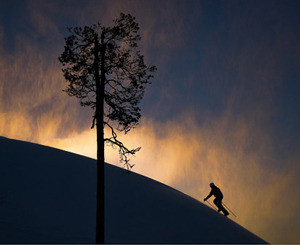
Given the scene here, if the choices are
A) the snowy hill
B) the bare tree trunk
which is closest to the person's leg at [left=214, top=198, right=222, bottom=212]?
the snowy hill

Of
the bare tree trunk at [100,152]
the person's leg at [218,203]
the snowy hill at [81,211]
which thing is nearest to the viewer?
the bare tree trunk at [100,152]

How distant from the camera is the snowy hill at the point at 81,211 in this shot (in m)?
9.15

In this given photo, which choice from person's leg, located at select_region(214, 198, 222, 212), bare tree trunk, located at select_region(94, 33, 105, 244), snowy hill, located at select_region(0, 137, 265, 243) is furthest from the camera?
person's leg, located at select_region(214, 198, 222, 212)

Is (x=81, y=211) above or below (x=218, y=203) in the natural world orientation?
below

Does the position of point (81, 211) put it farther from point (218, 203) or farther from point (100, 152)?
point (218, 203)

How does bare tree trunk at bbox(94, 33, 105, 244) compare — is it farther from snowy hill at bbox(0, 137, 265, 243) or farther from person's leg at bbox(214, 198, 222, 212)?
person's leg at bbox(214, 198, 222, 212)

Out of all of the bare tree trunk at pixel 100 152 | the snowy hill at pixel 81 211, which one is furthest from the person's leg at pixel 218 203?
the bare tree trunk at pixel 100 152

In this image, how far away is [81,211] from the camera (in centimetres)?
1119

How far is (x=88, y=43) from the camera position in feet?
30.6

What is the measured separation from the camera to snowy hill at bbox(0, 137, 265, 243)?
30.0 ft

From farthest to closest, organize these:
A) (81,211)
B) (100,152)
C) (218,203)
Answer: (218,203) → (81,211) → (100,152)

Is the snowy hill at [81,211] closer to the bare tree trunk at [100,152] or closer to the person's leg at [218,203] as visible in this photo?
the person's leg at [218,203]

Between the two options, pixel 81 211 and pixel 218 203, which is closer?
pixel 81 211

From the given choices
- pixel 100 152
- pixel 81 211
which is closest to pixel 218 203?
pixel 81 211
